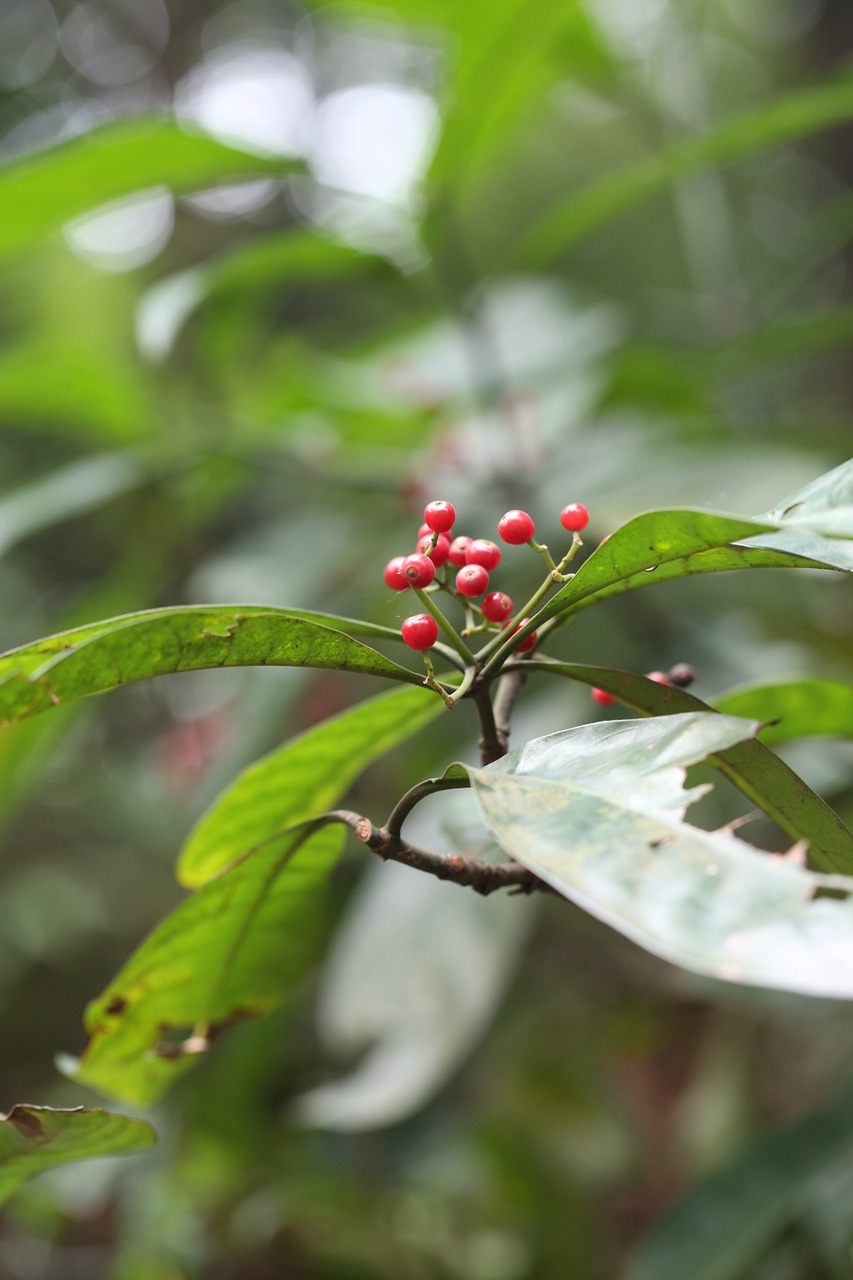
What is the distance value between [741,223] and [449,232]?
3161mm

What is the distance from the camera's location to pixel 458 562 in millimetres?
604

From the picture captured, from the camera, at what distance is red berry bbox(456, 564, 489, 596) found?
562mm

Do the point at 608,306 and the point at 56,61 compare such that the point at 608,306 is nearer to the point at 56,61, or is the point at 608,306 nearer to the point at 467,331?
the point at 467,331

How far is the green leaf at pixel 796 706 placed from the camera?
72 cm

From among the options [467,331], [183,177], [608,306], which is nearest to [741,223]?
[608,306]

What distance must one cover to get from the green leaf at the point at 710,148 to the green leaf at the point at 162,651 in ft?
3.40

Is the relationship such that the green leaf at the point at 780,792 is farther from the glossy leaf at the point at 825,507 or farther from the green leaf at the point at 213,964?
the green leaf at the point at 213,964

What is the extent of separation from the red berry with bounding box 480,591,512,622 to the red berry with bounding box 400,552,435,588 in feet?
0.12

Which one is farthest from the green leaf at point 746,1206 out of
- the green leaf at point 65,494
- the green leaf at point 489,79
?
the green leaf at point 489,79

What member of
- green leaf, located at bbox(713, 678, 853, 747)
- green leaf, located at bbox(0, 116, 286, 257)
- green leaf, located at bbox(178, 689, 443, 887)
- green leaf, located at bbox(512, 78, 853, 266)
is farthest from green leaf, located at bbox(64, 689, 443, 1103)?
green leaf, located at bbox(512, 78, 853, 266)

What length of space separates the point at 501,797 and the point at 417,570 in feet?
0.50

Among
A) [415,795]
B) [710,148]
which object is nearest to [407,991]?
[415,795]

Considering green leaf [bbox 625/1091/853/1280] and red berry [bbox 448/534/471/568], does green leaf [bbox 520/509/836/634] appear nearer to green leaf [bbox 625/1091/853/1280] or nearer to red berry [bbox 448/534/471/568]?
red berry [bbox 448/534/471/568]

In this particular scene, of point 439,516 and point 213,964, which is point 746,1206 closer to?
point 213,964
